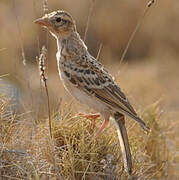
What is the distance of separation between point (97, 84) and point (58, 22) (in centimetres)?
73

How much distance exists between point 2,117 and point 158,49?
30.7 ft

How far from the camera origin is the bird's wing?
183 inches

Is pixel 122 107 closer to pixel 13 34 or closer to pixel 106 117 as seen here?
pixel 106 117

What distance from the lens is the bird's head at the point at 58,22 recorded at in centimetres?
466

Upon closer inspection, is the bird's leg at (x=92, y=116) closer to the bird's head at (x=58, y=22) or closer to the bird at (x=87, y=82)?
the bird at (x=87, y=82)

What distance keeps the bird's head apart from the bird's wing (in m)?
0.36

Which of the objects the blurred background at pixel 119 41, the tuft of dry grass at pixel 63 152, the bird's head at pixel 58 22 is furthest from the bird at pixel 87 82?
the blurred background at pixel 119 41

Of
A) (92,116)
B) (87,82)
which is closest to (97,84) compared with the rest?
(87,82)

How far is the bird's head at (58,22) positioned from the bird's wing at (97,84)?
359 millimetres

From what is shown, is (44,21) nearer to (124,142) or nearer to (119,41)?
(124,142)

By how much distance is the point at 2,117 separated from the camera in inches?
176

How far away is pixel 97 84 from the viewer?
15.5 feet

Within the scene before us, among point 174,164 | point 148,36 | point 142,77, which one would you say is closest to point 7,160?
point 174,164

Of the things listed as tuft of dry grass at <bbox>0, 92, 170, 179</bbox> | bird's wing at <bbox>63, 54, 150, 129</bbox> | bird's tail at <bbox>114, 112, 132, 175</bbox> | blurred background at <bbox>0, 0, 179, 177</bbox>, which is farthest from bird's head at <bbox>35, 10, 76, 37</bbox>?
blurred background at <bbox>0, 0, 179, 177</bbox>
